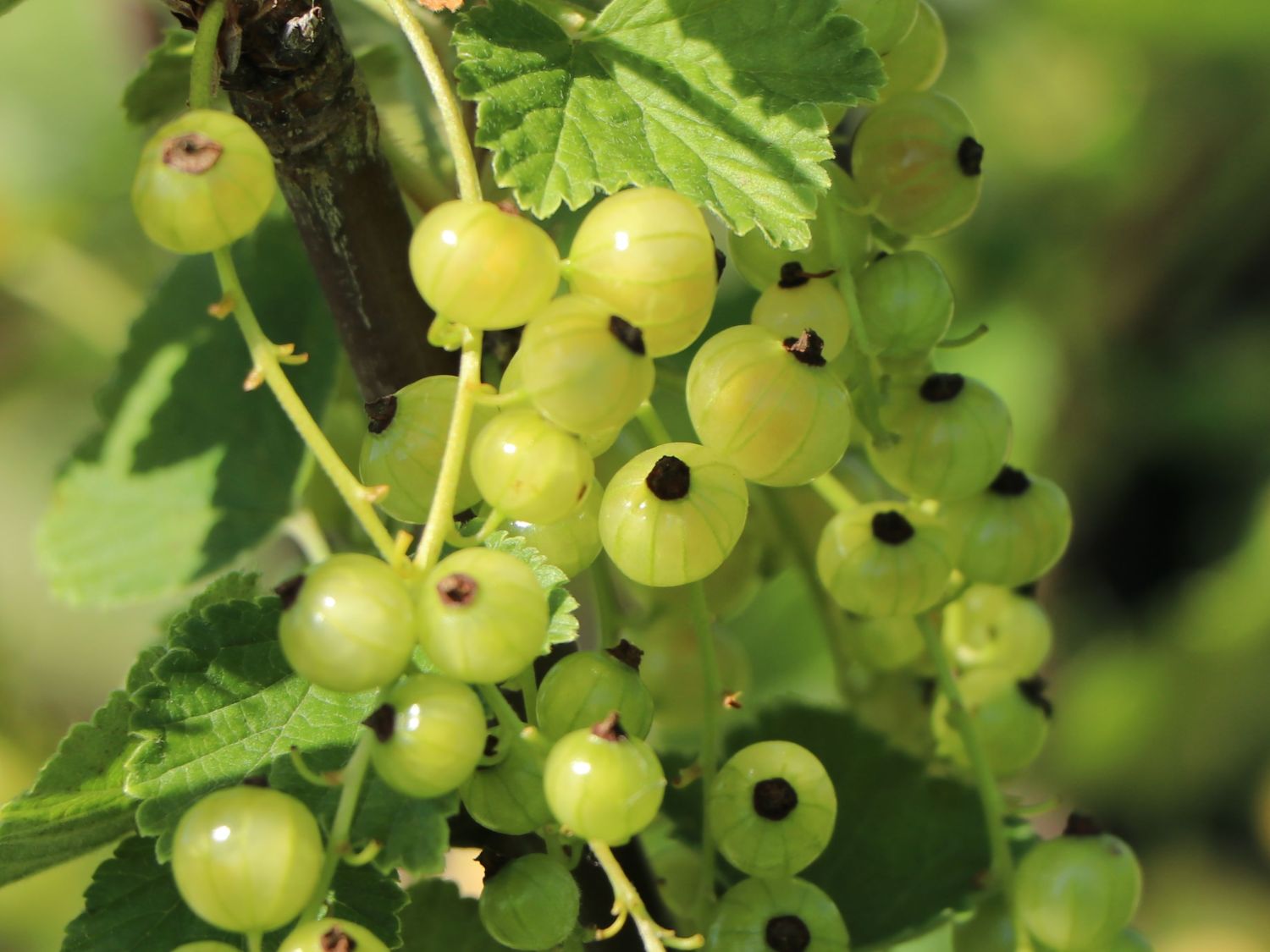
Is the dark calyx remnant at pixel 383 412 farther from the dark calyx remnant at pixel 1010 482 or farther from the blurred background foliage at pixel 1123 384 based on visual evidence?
the blurred background foliage at pixel 1123 384

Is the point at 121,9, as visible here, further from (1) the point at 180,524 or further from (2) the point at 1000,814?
(2) the point at 1000,814

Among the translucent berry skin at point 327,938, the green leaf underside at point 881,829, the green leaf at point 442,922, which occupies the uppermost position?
the translucent berry skin at point 327,938

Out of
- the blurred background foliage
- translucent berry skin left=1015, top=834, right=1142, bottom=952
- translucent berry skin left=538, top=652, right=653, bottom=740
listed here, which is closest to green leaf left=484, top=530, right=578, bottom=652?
translucent berry skin left=538, top=652, right=653, bottom=740

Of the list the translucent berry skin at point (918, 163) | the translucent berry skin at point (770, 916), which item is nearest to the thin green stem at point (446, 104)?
the translucent berry skin at point (918, 163)

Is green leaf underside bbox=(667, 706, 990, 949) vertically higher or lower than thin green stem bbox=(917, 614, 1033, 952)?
lower

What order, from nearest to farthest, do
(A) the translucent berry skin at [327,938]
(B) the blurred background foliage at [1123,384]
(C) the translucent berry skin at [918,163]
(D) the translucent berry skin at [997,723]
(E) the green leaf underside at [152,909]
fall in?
(A) the translucent berry skin at [327,938] → (E) the green leaf underside at [152,909] → (C) the translucent berry skin at [918,163] → (D) the translucent berry skin at [997,723] → (B) the blurred background foliage at [1123,384]

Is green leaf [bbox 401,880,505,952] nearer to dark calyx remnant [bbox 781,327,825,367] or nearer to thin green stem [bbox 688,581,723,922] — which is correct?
thin green stem [bbox 688,581,723,922]

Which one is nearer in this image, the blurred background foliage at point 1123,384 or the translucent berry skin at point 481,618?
the translucent berry skin at point 481,618
